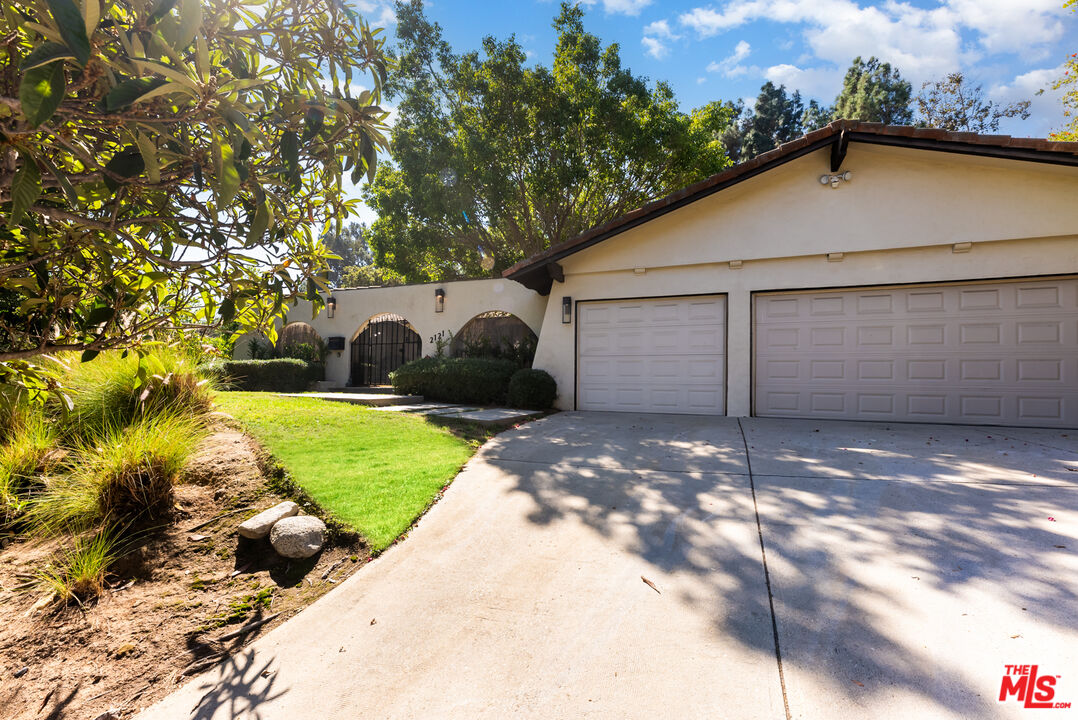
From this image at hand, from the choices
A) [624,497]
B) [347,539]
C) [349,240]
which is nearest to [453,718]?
[347,539]

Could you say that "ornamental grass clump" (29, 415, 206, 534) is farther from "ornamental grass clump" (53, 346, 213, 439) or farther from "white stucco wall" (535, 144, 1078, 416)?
"white stucco wall" (535, 144, 1078, 416)

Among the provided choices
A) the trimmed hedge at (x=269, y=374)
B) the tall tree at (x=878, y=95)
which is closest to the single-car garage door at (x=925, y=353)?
the trimmed hedge at (x=269, y=374)

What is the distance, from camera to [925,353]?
6.92 metres

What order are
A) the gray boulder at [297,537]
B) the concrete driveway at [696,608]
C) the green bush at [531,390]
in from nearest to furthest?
the concrete driveway at [696,608] < the gray boulder at [297,537] < the green bush at [531,390]

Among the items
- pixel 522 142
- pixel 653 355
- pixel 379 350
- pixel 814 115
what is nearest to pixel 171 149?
pixel 653 355

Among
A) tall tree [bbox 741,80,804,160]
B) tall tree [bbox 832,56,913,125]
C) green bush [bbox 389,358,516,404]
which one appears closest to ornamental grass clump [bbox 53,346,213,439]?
green bush [bbox 389,358,516,404]

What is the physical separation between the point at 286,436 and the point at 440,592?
10.6ft

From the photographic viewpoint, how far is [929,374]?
691 centimetres

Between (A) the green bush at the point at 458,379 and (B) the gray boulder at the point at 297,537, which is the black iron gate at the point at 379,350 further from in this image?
(B) the gray boulder at the point at 297,537

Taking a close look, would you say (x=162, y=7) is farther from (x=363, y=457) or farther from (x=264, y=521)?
(x=363, y=457)

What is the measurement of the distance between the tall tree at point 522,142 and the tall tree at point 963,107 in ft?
35.9

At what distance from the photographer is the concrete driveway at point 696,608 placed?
173 centimetres

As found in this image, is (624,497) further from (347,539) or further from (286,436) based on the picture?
(286,436)

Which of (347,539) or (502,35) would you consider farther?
(502,35)
